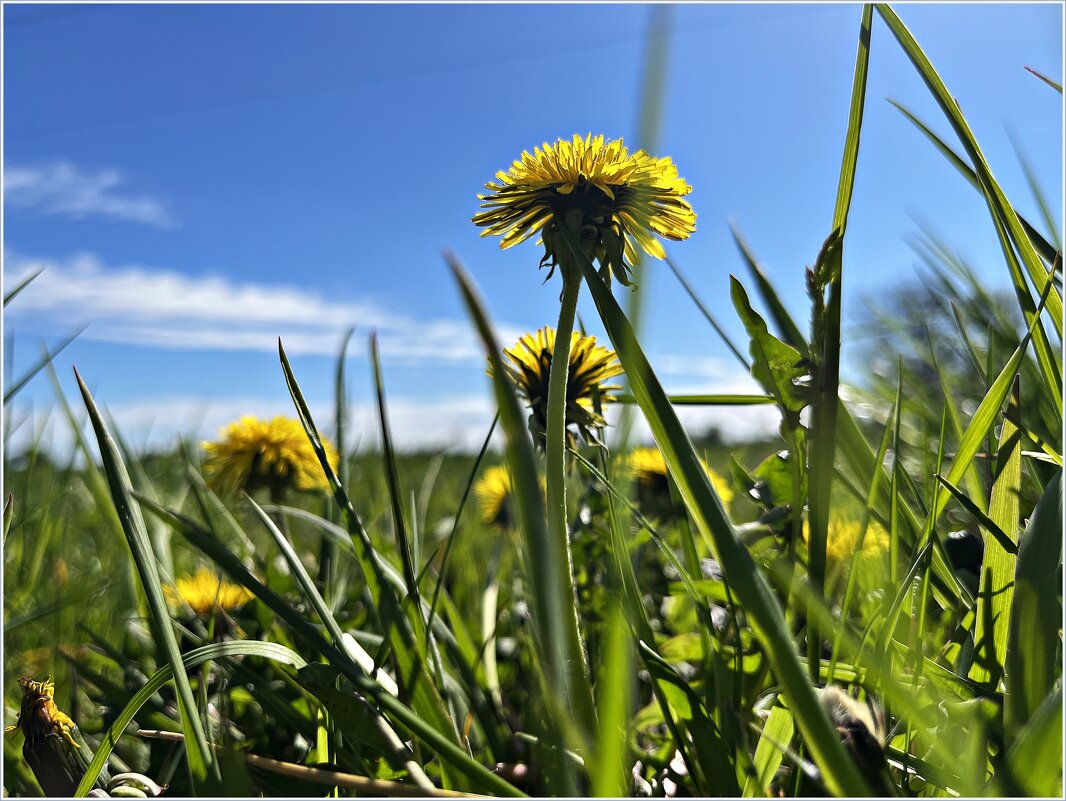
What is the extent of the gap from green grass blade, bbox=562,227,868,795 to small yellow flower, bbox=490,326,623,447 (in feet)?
0.88

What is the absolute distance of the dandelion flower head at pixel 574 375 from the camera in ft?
1.76

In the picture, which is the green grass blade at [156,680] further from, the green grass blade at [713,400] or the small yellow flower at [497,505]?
the small yellow flower at [497,505]

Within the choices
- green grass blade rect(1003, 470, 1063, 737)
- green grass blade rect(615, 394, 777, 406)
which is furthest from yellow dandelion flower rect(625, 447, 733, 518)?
green grass blade rect(1003, 470, 1063, 737)

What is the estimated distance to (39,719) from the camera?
364 mm

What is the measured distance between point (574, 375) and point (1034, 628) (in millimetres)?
331

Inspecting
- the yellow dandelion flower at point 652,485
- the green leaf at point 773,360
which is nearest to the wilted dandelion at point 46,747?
the green leaf at point 773,360

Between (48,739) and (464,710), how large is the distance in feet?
0.79

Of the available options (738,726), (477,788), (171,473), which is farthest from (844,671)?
(171,473)

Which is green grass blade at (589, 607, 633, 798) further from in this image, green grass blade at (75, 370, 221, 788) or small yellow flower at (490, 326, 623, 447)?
small yellow flower at (490, 326, 623, 447)

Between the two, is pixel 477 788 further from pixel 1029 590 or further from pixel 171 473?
pixel 171 473

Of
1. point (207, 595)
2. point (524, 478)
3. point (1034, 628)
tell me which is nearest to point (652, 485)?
point (207, 595)

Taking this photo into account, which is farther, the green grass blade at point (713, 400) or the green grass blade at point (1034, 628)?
the green grass blade at point (713, 400)

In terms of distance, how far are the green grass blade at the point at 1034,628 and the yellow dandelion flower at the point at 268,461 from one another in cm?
77

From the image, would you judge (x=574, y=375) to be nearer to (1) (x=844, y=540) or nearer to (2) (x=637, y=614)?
(2) (x=637, y=614)
